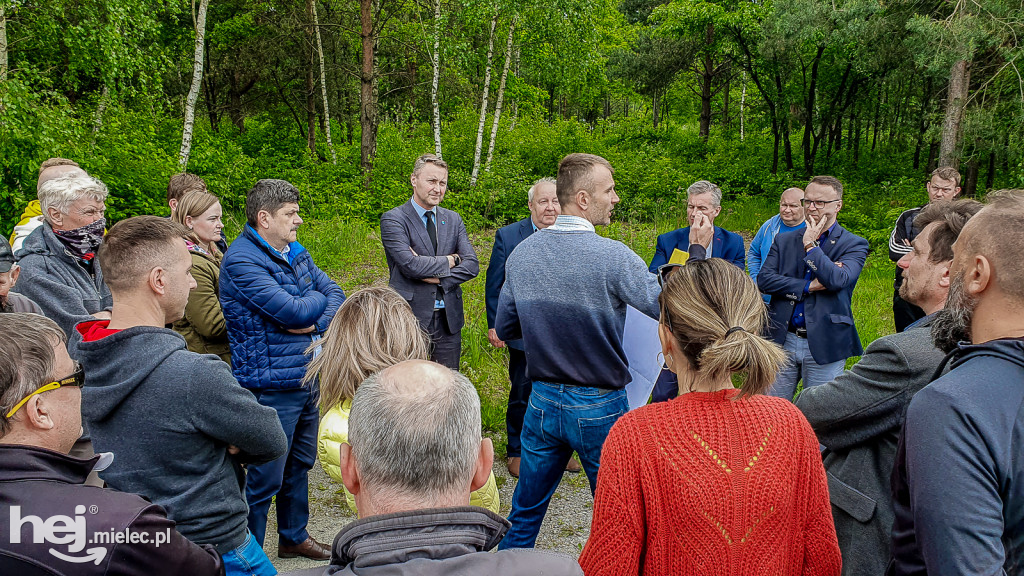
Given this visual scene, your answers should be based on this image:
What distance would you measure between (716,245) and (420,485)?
13.1 feet

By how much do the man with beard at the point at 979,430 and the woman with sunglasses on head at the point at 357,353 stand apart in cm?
125

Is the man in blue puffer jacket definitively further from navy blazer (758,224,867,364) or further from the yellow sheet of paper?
navy blazer (758,224,867,364)

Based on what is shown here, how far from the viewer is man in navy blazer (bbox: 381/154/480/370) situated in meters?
4.79

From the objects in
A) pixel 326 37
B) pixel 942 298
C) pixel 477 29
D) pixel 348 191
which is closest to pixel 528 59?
pixel 477 29

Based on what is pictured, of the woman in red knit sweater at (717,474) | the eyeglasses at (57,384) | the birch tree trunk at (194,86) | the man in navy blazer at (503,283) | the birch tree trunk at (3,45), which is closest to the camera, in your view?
the eyeglasses at (57,384)

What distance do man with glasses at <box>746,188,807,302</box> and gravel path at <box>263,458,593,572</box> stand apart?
8.00 ft

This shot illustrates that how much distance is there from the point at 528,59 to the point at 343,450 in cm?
1510

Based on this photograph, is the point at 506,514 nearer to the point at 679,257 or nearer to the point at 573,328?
the point at 573,328

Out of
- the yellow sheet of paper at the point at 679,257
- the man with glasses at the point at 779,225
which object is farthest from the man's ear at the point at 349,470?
the man with glasses at the point at 779,225

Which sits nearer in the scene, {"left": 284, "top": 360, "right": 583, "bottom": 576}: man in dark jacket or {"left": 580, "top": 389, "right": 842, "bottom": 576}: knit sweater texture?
{"left": 284, "top": 360, "right": 583, "bottom": 576}: man in dark jacket

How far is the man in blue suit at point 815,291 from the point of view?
14.2ft

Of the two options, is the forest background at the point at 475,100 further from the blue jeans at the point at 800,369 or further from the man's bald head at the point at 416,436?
the man's bald head at the point at 416,436

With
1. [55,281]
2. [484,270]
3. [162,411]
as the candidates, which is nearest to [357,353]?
[162,411]

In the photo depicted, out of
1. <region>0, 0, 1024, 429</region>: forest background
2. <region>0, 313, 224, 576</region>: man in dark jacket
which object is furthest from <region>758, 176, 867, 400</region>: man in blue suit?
<region>0, 313, 224, 576</region>: man in dark jacket
